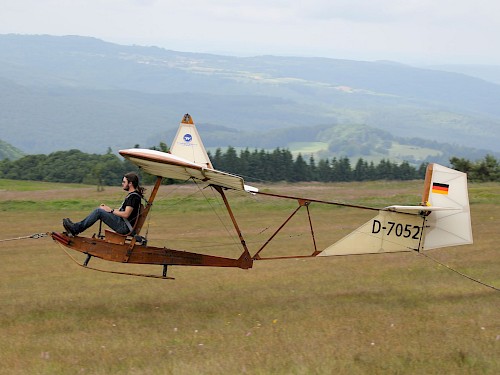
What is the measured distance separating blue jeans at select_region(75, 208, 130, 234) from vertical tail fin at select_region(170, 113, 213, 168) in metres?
1.71

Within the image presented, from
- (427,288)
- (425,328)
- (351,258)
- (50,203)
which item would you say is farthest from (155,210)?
(425,328)

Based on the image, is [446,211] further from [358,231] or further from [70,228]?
[70,228]

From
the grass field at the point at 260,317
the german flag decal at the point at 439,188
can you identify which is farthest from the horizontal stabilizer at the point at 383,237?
the grass field at the point at 260,317

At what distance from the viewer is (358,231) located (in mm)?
13906

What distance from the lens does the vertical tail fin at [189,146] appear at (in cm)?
1340

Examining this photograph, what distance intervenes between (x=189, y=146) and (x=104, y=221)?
2.20 m

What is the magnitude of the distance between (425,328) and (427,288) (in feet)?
12.3

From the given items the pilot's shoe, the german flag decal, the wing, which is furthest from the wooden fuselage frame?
the german flag decal

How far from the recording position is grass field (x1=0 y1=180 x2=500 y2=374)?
9547 mm

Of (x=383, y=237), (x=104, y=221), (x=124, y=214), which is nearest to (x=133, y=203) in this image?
(x=124, y=214)

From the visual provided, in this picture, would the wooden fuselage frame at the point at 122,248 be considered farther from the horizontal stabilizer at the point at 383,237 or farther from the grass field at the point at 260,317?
the horizontal stabilizer at the point at 383,237

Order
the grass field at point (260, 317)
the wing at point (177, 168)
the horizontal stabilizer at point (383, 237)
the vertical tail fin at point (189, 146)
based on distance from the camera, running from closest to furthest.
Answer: the grass field at point (260, 317)
the wing at point (177, 168)
the vertical tail fin at point (189, 146)
the horizontal stabilizer at point (383, 237)

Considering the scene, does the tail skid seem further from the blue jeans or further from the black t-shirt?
the blue jeans

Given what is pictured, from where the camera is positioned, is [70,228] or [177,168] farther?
[70,228]
